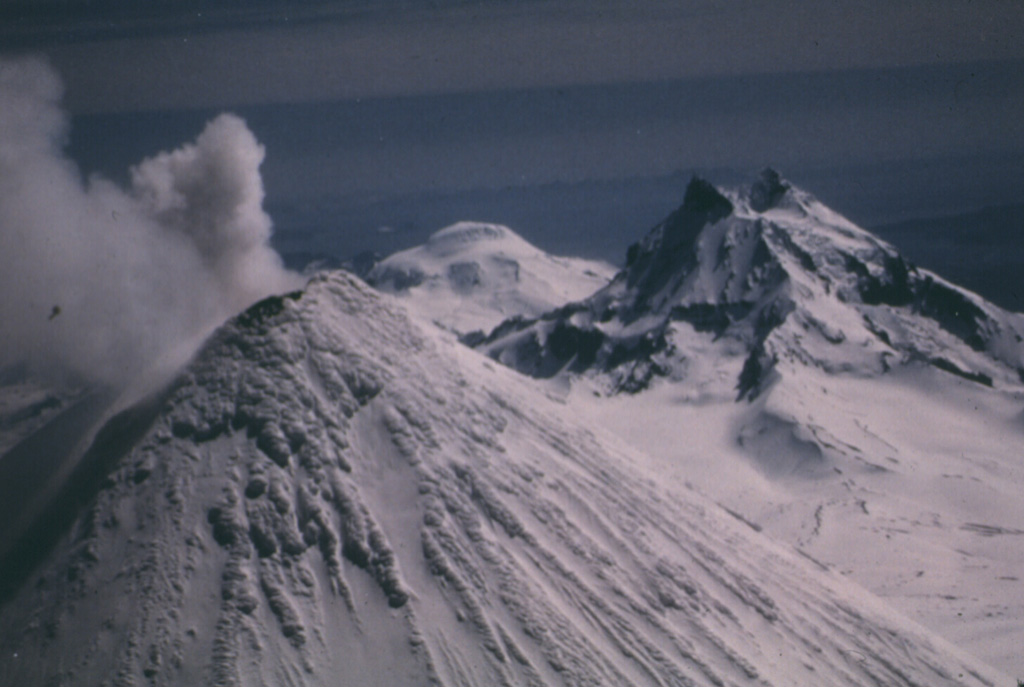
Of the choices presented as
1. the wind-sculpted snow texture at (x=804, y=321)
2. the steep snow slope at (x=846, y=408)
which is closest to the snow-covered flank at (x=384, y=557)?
the steep snow slope at (x=846, y=408)

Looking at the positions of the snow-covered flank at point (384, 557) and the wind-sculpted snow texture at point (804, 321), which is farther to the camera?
the wind-sculpted snow texture at point (804, 321)

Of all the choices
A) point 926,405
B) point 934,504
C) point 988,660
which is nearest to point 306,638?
point 988,660

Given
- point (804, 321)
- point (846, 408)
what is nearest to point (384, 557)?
point (846, 408)

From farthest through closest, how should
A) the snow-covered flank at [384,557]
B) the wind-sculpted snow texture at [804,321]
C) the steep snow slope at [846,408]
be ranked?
the wind-sculpted snow texture at [804,321] → the steep snow slope at [846,408] → the snow-covered flank at [384,557]

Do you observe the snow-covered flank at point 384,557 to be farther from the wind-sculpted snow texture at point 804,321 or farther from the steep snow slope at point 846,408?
the wind-sculpted snow texture at point 804,321

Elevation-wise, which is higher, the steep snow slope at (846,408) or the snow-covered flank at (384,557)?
the steep snow slope at (846,408)

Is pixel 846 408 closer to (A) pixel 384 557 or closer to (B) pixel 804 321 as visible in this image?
(B) pixel 804 321

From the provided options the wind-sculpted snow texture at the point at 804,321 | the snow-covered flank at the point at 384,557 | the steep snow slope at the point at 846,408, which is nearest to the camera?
the snow-covered flank at the point at 384,557
